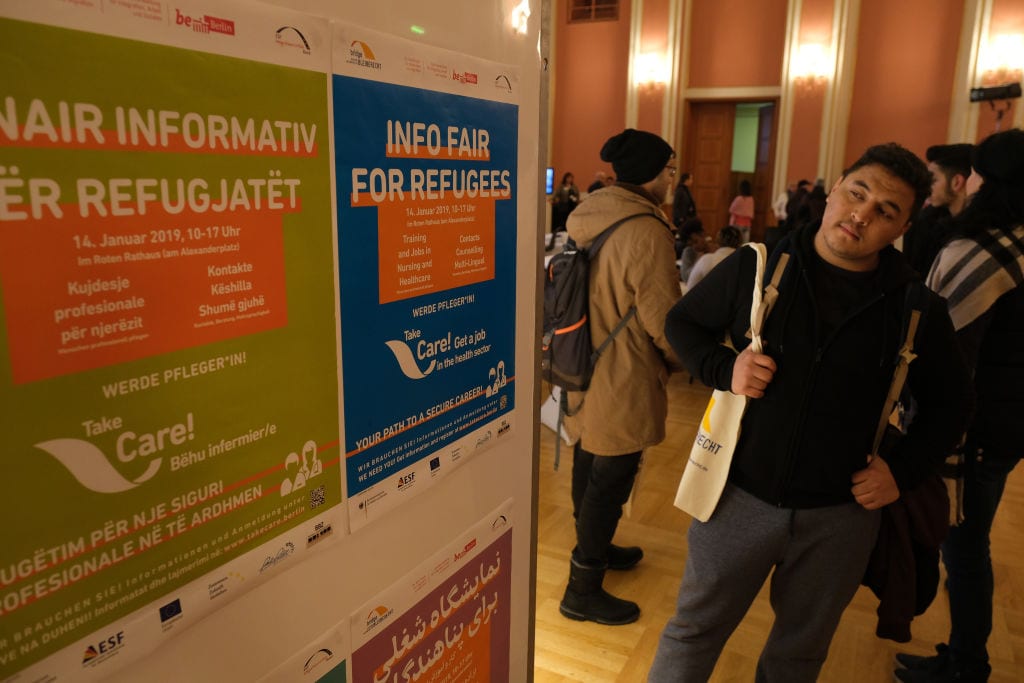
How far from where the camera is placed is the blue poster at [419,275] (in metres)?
0.87

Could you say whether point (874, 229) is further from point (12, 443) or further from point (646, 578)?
point (646, 578)

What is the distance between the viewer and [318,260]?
32.1 inches

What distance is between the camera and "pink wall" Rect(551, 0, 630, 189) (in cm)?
1179

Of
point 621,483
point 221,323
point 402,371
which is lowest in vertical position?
point 621,483

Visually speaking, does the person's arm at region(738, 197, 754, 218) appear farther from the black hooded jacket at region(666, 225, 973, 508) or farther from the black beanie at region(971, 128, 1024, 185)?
the black hooded jacket at region(666, 225, 973, 508)

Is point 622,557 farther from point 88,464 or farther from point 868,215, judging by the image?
point 88,464

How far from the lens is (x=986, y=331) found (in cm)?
199

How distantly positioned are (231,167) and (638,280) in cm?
173

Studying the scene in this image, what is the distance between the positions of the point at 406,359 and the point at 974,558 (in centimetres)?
201

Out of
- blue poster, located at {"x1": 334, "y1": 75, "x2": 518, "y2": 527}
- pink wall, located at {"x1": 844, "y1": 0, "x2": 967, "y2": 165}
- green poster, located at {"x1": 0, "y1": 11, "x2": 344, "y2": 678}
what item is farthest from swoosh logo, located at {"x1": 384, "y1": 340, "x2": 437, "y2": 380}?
pink wall, located at {"x1": 844, "y1": 0, "x2": 967, "y2": 165}

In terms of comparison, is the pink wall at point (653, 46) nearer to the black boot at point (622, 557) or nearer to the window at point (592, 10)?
the window at point (592, 10)

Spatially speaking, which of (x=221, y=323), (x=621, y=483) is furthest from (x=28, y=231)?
(x=621, y=483)

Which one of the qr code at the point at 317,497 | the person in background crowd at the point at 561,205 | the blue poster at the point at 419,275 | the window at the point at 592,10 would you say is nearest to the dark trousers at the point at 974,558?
the blue poster at the point at 419,275

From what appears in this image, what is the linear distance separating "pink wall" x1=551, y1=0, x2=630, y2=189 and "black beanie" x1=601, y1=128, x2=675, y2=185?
9.74 meters
